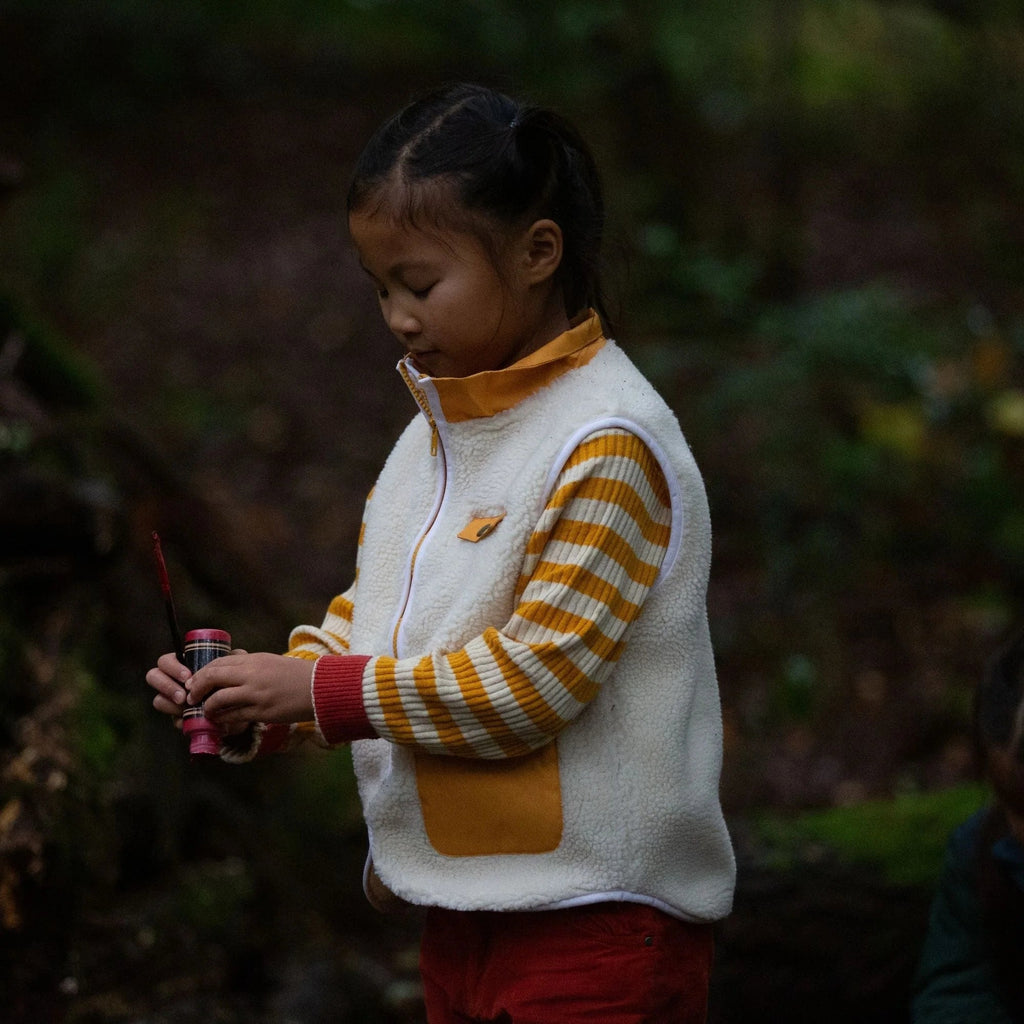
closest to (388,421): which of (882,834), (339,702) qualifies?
(882,834)

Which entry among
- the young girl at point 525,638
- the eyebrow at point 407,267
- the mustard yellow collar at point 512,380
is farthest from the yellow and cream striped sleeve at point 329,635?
the eyebrow at point 407,267

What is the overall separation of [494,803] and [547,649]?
26 cm

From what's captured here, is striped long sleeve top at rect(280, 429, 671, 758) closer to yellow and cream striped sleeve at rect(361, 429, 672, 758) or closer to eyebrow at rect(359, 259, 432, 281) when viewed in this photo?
yellow and cream striped sleeve at rect(361, 429, 672, 758)

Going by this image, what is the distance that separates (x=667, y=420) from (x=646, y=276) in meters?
5.31

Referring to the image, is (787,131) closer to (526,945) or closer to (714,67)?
(714,67)

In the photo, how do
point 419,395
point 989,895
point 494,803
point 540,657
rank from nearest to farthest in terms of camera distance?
point 540,657 < point 494,803 < point 419,395 < point 989,895

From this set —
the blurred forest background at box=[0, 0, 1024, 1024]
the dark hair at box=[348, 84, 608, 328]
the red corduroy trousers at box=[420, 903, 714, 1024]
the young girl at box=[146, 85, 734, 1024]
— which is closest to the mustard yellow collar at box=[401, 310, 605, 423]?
the young girl at box=[146, 85, 734, 1024]

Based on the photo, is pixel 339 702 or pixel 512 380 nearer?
pixel 339 702

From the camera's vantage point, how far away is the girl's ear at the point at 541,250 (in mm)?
1886

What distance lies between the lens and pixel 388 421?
7.62 metres

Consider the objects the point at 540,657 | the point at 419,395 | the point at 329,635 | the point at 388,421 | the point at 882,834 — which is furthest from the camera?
the point at 388,421

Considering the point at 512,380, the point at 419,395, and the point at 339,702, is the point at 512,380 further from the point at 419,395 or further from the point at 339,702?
the point at 339,702

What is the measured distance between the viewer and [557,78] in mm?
7293

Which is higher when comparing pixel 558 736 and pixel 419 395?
pixel 419 395
